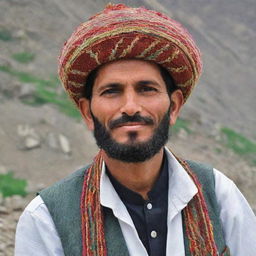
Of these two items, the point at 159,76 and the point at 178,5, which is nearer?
the point at 159,76

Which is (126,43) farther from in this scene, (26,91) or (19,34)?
(19,34)

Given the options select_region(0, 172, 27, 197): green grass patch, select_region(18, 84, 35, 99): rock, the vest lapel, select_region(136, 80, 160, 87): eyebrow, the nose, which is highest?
select_region(18, 84, 35, 99): rock

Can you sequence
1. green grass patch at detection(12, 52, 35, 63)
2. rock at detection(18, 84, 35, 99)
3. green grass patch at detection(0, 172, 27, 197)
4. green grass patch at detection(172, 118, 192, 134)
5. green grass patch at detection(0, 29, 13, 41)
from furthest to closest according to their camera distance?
1. green grass patch at detection(0, 29, 13, 41)
2. green grass patch at detection(12, 52, 35, 63)
3. green grass patch at detection(172, 118, 192, 134)
4. rock at detection(18, 84, 35, 99)
5. green grass patch at detection(0, 172, 27, 197)

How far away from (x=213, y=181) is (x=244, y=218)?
19cm

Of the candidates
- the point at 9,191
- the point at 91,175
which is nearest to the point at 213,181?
the point at 91,175

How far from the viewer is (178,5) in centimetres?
2017

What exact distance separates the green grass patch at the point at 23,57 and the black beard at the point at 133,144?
9733 millimetres

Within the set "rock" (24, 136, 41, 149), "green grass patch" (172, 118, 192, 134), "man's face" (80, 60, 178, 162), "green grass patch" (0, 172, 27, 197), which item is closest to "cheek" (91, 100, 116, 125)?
"man's face" (80, 60, 178, 162)

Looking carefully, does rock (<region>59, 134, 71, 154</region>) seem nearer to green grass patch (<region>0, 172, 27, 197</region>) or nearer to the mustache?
green grass patch (<region>0, 172, 27, 197</region>)

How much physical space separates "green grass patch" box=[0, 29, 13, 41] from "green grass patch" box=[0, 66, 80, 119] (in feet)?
5.16

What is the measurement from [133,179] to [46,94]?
7.96 metres

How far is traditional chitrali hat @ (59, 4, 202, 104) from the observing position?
223 cm

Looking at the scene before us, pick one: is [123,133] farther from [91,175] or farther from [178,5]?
[178,5]

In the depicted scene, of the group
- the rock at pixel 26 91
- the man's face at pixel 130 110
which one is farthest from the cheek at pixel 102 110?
the rock at pixel 26 91
